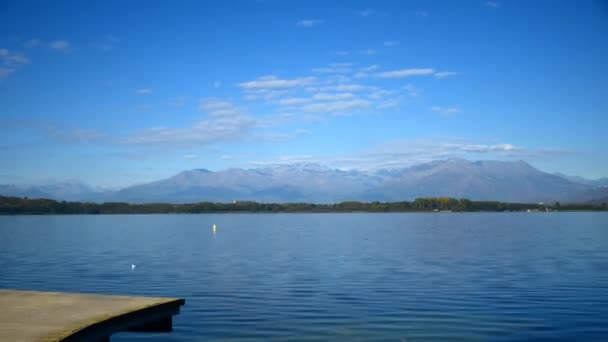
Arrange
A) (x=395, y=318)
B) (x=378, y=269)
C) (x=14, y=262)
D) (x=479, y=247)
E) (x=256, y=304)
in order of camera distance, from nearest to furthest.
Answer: (x=395, y=318) → (x=256, y=304) → (x=378, y=269) → (x=14, y=262) → (x=479, y=247)

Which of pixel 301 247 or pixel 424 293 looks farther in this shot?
pixel 301 247

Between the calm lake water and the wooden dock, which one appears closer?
the wooden dock

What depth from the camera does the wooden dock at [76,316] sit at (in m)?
16.0

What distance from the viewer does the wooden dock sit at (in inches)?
629

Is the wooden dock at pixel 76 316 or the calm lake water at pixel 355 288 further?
the calm lake water at pixel 355 288

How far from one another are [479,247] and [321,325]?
41.2m

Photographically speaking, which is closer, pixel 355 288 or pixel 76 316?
pixel 76 316

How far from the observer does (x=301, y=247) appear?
63.2 meters

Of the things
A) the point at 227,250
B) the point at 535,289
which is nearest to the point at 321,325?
the point at 535,289

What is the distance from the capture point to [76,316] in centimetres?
1812

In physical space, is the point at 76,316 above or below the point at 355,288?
above

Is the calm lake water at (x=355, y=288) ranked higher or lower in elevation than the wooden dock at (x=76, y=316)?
lower

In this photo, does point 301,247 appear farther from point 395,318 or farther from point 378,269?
point 395,318

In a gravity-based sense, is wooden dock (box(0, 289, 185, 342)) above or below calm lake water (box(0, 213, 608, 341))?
above
